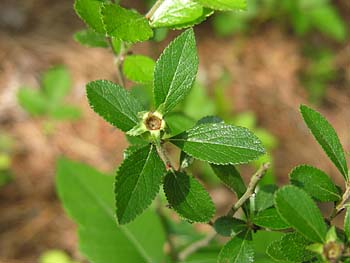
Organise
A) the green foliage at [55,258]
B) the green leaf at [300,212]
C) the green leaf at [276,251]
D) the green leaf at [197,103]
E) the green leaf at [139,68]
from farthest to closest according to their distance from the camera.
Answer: the green leaf at [197,103], the green foliage at [55,258], the green leaf at [139,68], the green leaf at [276,251], the green leaf at [300,212]

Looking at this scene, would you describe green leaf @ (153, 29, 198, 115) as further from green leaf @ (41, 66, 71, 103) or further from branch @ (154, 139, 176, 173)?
green leaf @ (41, 66, 71, 103)

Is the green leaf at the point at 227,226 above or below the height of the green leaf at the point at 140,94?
below

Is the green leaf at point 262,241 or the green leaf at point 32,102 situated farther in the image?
the green leaf at point 32,102

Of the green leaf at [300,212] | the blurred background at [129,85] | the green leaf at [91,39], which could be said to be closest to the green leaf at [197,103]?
the blurred background at [129,85]

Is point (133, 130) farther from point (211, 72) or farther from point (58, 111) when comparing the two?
point (211, 72)

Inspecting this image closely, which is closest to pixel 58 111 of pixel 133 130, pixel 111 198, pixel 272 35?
pixel 111 198

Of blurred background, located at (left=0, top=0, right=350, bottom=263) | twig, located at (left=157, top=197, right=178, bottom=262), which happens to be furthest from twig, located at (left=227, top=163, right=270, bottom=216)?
blurred background, located at (left=0, top=0, right=350, bottom=263)

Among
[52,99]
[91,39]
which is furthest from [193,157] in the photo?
[52,99]

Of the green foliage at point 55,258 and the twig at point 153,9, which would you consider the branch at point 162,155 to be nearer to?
the twig at point 153,9

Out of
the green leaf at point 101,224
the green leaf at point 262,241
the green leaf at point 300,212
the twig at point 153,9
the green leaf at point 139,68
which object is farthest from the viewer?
the green leaf at point 101,224
